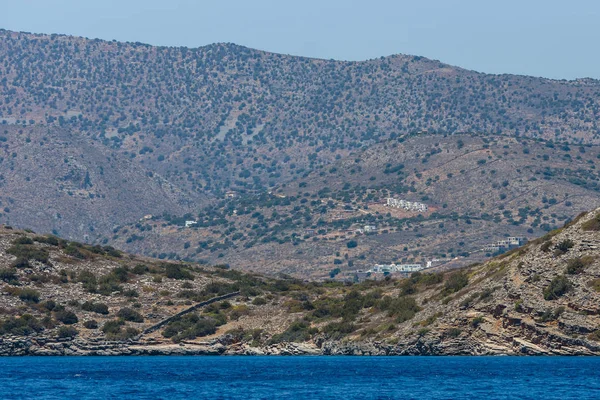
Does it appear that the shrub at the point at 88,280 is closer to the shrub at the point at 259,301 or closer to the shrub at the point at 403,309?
the shrub at the point at 259,301

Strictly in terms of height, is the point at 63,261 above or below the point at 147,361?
above

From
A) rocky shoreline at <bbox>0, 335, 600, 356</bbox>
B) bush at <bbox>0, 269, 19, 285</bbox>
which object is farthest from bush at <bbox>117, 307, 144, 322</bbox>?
bush at <bbox>0, 269, 19, 285</bbox>

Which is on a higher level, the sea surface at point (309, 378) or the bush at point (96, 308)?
Answer: the bush at point (96, 308)

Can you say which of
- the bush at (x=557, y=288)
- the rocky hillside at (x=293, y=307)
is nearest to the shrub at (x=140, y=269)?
the rocky hillside at (x=293, y=307)

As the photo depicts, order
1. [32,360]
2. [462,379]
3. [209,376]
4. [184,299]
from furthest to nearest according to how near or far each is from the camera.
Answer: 1. [184,299]
2. [32,360]
3. [209,376]
4. [462,379]

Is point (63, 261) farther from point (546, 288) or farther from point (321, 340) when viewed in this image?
point (546, 288)

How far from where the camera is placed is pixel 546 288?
103 meters

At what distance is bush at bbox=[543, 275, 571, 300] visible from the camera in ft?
333

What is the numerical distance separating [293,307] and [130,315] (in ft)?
55.6

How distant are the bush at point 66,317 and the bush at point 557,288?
4618cm

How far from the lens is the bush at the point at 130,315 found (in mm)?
125625

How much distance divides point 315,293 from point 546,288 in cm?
4264

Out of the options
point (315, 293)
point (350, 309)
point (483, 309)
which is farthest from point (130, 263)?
point (483, 309)

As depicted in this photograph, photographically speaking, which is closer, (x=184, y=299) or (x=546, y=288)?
(x=546, y=288)
